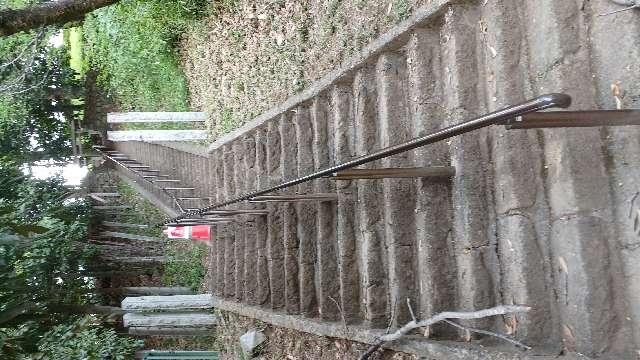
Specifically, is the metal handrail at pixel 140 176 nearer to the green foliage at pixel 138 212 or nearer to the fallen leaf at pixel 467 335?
the green foliage at pixel 138 212

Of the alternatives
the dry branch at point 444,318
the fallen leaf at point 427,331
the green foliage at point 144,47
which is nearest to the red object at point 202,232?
the green foliage at point 144,47

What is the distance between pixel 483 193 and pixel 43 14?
3.98 metres

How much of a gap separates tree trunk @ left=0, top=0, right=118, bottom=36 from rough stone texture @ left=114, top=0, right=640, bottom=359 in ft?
7.50

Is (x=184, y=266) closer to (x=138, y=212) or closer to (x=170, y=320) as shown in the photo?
(x=170, y=320)

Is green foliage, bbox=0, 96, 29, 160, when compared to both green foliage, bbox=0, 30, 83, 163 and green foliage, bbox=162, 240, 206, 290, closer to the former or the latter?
green foliage, bbox=0, 30, 83, 163

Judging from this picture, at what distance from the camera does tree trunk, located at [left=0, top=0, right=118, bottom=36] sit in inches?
177

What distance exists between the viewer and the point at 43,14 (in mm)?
4656

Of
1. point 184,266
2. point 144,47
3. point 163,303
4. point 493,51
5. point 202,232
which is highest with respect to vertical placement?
point 144,47

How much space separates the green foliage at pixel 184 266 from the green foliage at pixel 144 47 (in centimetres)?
210

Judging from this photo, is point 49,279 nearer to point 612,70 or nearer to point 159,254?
point 159,254

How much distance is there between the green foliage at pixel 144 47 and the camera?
7.21 meters

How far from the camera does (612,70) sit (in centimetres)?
202

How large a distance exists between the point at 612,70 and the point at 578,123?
34 centimetres

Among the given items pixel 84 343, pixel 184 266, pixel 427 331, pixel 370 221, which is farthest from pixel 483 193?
pixel 184 266
